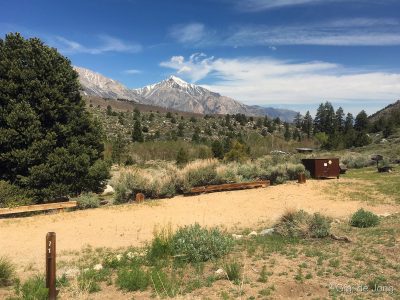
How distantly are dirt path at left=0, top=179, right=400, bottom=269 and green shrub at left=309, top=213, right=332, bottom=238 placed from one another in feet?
5.59

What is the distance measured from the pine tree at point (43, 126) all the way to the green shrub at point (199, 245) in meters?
8.17

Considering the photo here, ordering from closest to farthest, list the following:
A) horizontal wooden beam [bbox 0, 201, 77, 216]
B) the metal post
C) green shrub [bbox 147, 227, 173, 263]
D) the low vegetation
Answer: the metal post < green shrub [bbox 147, 227, 173, 263] < horizontal wooden beam [bbox 0, 201, 77, 216] < the low vegetation

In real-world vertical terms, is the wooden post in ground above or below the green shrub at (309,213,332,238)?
below

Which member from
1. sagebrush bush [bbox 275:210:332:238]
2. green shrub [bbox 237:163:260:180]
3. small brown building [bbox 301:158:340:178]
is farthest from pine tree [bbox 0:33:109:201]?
small brown building [bbox 301:158:340:178]

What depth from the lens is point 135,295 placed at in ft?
18.2

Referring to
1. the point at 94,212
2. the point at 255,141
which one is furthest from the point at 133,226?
the point at 255,141

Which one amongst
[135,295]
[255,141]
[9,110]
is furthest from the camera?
[255,141]

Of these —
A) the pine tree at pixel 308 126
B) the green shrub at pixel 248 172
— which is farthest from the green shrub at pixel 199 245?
the pine tree at pixel 308 126

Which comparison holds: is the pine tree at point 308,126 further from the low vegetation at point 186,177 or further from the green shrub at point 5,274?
the green shrub at point 5,274

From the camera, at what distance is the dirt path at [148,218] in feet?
30.1

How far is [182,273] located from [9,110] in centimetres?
1031

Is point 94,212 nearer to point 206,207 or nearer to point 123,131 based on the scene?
point 206,207

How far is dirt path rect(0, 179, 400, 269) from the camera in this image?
30.1 ft

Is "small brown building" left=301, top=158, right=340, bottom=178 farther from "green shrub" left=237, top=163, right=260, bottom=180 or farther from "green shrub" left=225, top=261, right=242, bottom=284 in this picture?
"green shrub" left=225, top=261, right=242, bottom=284
